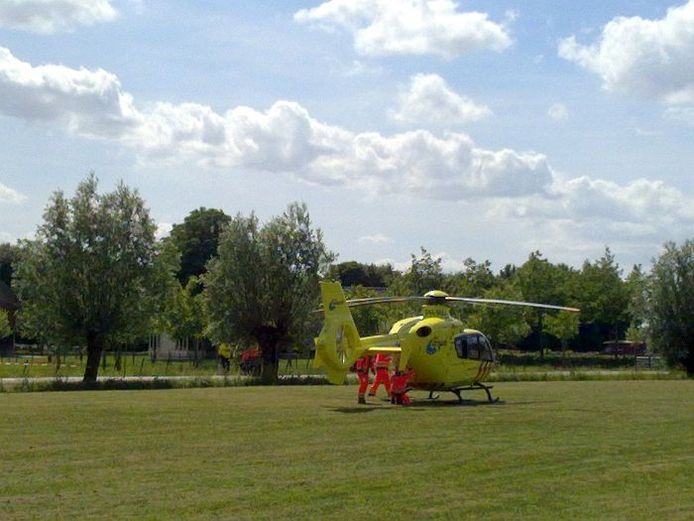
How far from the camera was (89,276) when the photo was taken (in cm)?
3744

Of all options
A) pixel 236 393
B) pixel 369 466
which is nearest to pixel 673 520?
pixel 369 466

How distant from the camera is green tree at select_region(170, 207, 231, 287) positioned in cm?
10031

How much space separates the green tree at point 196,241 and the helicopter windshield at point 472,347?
245ft

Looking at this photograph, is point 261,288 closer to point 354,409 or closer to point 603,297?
point 354,409

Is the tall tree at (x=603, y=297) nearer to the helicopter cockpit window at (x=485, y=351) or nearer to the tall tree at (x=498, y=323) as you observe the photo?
the tall tree at (x=498, y=323)

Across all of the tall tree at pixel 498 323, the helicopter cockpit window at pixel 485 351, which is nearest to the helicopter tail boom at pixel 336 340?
the helicopter cockpit window at pixel 485 351

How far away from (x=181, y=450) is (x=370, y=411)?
8.10 meters

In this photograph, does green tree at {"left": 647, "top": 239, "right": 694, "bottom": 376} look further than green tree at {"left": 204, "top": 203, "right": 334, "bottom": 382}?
Yes

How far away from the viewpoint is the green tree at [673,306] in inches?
2082

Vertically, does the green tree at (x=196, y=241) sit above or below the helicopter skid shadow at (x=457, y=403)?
above

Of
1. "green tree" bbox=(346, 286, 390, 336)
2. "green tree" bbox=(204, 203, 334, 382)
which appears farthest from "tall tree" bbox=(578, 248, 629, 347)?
"green tree" bbox=(204, 203, 334, 382)

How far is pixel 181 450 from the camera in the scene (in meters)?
14.4

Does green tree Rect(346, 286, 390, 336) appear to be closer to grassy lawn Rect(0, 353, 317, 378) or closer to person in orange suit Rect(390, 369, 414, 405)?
grassy lawn Rect(0, 353, 317, 378)

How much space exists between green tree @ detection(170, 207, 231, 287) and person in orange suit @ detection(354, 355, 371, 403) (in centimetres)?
7552
